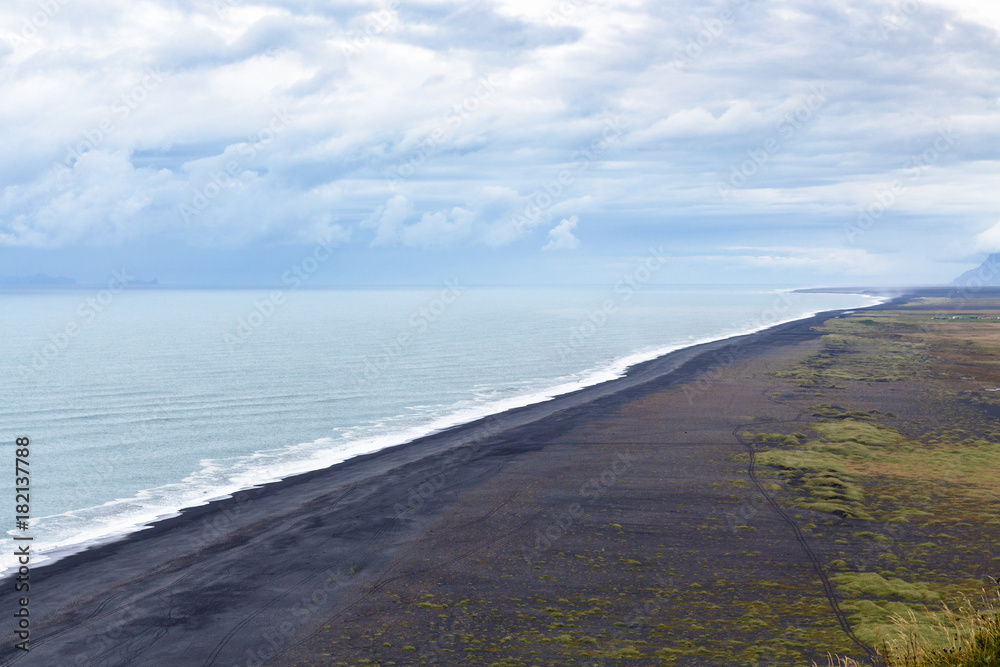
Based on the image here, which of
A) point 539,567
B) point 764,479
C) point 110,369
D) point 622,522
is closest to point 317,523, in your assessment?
point 539,567

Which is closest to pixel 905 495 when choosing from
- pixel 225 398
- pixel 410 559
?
pixel 410 559

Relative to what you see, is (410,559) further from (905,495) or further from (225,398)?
(225,398)

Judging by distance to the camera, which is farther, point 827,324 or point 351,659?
point 827,324

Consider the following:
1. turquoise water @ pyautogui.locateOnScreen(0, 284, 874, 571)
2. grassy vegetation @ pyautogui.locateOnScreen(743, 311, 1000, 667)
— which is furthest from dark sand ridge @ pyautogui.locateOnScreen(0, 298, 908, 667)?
turquoise water @ pyautogui.locateOnScreen(0, 284, 874, 571)

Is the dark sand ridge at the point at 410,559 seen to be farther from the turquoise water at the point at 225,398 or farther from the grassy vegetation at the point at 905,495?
the turquoise water at the point at 225,398

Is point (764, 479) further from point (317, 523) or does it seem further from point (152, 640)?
point (152, 640)

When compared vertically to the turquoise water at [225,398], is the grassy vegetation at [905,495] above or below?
below

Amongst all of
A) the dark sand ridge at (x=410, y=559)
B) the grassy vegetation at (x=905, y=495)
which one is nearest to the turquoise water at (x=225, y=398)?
the dark sand ridge at (x=410, y=559)

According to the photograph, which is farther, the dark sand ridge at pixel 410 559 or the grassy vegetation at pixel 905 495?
the dark sand ridge at pixel 410 559

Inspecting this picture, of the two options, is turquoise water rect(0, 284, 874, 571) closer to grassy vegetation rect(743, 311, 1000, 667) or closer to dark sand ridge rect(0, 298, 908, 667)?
dark sand ridge rect(0, 298, 908, 667)
